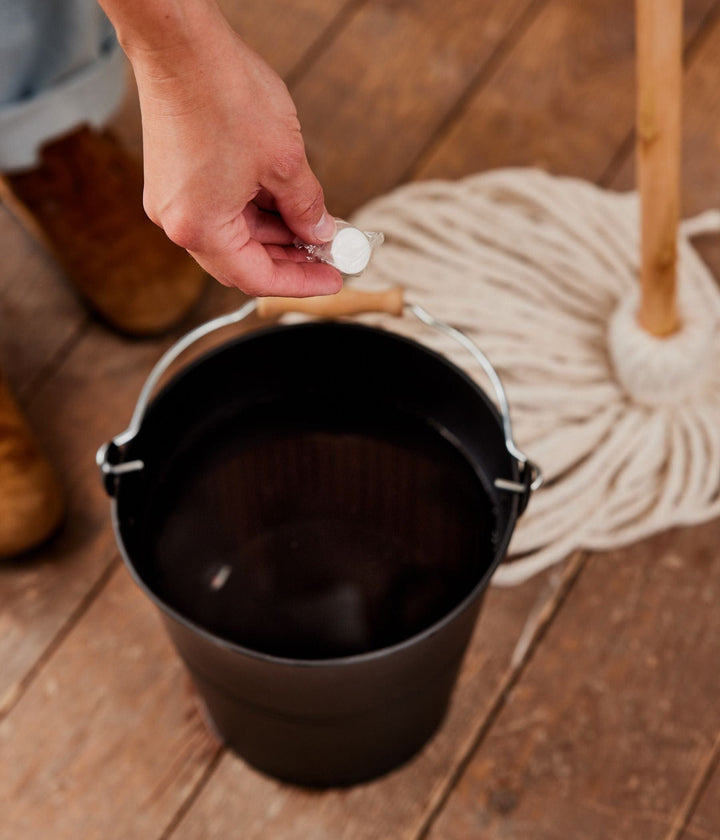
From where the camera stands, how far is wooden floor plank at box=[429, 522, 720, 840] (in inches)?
31.1

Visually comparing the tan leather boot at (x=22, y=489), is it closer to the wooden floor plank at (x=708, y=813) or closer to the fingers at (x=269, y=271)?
the fingers at (x=269, y=271)

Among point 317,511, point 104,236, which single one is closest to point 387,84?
point 104,236

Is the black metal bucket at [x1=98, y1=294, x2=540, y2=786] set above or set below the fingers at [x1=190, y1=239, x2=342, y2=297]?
below

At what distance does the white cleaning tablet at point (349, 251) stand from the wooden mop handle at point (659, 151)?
1.01 ft

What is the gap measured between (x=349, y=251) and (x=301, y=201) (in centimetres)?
5

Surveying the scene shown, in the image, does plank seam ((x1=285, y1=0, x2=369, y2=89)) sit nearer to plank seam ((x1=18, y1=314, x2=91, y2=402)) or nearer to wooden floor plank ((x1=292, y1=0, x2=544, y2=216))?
wooden floor plank ((x1=292, y1=0, x2=544, y2=216))

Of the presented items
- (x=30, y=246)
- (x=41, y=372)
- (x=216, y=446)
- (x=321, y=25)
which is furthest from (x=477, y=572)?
(x=321, y=25)

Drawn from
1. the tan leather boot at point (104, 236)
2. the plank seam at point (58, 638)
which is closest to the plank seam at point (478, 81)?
the tan leather boot at point (104, 236)

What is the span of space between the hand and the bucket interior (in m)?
0.21

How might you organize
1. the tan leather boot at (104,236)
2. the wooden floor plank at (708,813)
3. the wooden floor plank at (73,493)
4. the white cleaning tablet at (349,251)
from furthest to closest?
the tan leather boot at (104,236) < the wooden floor plank at (73,493) < the wooden floor plank at (708,813) < the white cleaning tablet at (349,251)

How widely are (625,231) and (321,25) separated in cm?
43

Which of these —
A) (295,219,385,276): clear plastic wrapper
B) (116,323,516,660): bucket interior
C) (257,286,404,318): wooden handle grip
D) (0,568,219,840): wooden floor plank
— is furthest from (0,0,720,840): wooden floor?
(295,219,385,276): clear plastic wrapper

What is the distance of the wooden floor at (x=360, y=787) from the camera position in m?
0.80

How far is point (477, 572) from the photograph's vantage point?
0.71 metres
